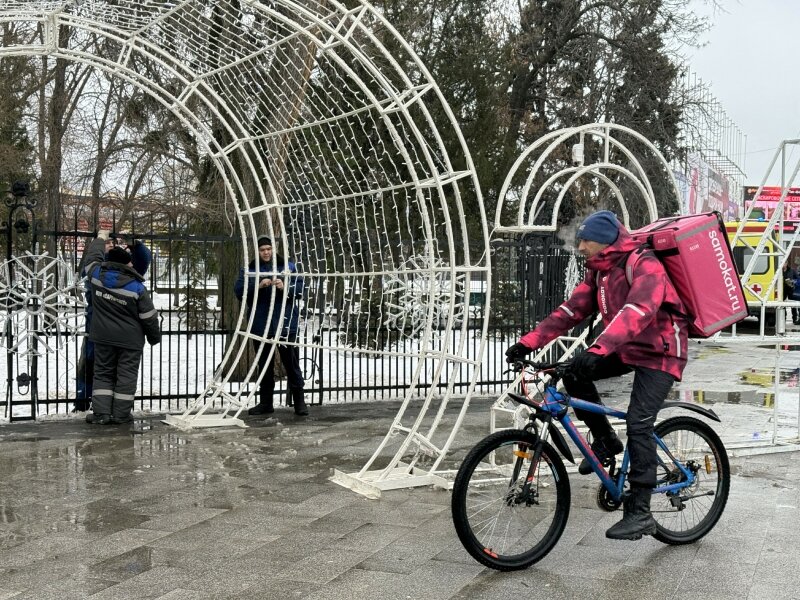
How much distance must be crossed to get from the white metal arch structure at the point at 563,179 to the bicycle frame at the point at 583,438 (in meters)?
1.08

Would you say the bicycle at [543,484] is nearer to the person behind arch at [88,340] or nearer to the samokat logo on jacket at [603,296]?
the samokat logo on jacket at [603,296]

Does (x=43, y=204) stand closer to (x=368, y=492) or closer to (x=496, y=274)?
(x=496, y=274)

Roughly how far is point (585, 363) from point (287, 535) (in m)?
1.90

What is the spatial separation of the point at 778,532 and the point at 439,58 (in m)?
15.2

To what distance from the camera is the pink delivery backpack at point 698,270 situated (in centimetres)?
502

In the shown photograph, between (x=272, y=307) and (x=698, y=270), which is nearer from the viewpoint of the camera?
(x=698, y=270)

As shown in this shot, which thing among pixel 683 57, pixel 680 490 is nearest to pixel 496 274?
pixel 680 490

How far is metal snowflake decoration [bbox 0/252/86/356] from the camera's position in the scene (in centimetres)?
917

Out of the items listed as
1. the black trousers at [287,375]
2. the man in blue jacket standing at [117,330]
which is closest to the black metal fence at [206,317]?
the black trousers at [287,375]

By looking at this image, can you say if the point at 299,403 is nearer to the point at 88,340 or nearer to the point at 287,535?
the point at 88,340

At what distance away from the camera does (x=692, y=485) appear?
518 cm

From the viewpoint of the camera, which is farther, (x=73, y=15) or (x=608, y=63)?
(x=608, y=63)

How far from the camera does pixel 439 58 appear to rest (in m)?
19.3

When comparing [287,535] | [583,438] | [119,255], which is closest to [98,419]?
[119,255]
